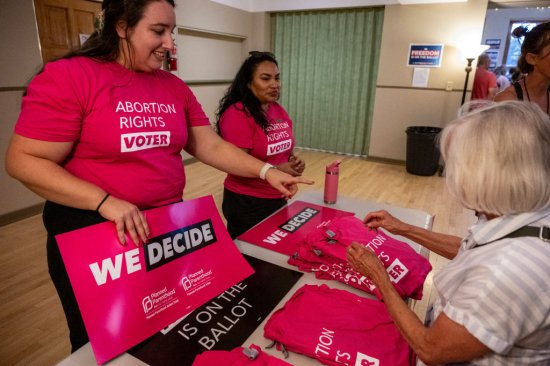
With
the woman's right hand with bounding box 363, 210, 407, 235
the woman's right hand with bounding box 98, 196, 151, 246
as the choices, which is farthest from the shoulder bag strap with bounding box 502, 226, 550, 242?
the woman's right hand with bounding box 98, 196, 151, 246

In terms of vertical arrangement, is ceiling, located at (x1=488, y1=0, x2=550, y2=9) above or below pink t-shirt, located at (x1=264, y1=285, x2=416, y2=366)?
above

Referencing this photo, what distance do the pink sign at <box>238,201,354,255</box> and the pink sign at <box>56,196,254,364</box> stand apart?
22 centimetres

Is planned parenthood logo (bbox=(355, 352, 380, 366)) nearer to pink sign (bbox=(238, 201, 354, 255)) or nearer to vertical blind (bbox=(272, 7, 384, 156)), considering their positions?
pink sign (bbox=(238, 201, 354, 255))

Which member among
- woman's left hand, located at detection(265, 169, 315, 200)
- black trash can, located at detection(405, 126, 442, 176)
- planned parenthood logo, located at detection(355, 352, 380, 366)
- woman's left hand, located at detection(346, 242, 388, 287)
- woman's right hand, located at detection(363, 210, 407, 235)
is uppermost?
woman's left hand, located at detection(265, 169, 315, 200)

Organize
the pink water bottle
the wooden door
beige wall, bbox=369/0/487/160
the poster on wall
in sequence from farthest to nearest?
the poster on wall < beige wall, bbox=369/0/487/160 < the wooden door < the pink water bottle

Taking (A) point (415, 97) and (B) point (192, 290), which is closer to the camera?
(B) point (192, 290)

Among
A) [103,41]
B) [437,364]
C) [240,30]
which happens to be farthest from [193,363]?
[240,30]

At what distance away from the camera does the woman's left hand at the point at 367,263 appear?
891 mm

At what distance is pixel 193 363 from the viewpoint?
0.77m

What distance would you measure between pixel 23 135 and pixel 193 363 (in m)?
0.71

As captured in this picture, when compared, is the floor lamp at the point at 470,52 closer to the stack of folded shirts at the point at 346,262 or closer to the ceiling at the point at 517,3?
the ceiling at the point at 517,3

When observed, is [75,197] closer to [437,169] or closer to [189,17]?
[189,17]

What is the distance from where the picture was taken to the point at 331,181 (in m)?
1.77

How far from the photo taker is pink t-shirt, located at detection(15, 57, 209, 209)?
92 cm
